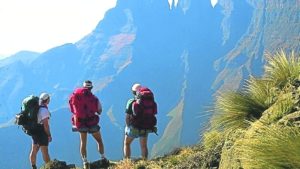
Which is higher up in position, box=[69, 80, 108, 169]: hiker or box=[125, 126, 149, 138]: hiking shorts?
box=[69, 80, 108, 169]: hiker

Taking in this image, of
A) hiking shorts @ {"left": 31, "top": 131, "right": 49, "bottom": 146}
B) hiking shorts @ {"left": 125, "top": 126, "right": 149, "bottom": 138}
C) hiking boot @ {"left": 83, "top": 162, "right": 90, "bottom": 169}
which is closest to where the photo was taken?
hiking boot @ {"left": 83, "top": 162, "right": 90, "bottom": 169}

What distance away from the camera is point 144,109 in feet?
37.2

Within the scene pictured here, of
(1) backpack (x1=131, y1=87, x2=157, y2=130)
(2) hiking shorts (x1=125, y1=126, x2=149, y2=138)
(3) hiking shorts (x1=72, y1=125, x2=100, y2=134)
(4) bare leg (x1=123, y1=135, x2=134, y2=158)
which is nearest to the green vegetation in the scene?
(1) backpack (x1=131, y1=87, x2=157, y2=130)

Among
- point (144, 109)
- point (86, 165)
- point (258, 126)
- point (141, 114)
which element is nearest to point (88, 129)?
point (86, 165)

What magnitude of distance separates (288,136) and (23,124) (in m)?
8.24

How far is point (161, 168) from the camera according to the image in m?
8.17

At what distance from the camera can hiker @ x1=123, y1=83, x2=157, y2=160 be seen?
1130 centimetres

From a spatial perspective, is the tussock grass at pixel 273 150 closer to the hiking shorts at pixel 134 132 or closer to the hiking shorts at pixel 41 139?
the hiking shorts at pixel 134 132

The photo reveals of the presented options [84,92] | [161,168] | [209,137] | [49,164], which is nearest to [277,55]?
[209,137]

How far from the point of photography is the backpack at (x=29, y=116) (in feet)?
38.7

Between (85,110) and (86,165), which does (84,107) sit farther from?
(86,165)

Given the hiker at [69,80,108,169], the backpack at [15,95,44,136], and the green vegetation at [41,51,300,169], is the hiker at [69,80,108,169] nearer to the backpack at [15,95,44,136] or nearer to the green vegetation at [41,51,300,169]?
the backpack at [15,95,44,136]

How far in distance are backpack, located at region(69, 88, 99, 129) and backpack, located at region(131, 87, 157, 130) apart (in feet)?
2.97

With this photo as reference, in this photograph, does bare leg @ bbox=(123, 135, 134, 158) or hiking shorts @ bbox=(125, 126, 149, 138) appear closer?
hiking shorts @ bbox=(125, 126, 149, 138)
